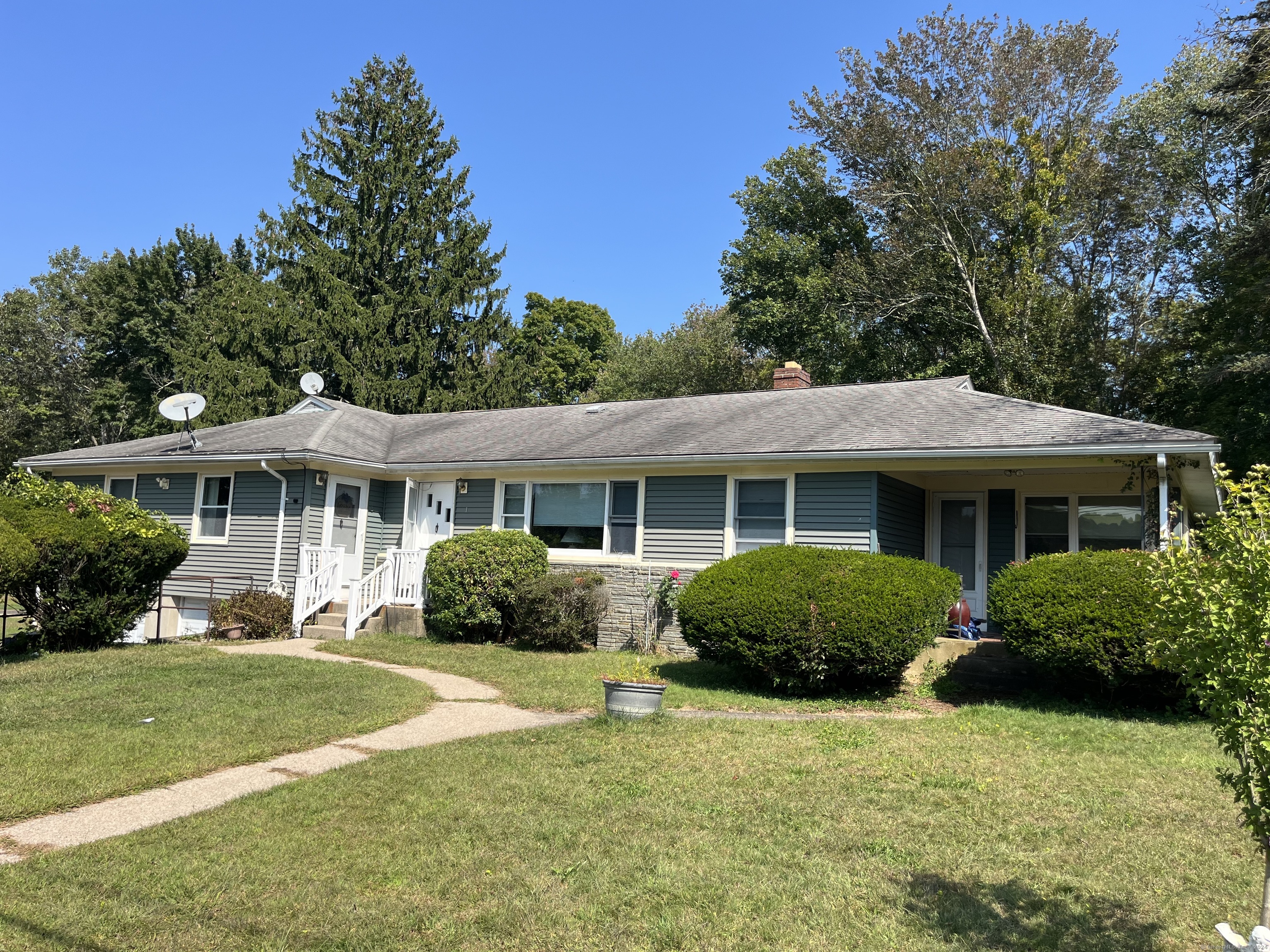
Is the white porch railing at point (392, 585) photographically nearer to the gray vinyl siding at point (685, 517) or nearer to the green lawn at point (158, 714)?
the green lawn at point (158, 714)

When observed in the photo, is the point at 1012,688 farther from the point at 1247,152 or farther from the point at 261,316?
the point at 261,316

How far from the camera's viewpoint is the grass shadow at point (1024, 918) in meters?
3.71

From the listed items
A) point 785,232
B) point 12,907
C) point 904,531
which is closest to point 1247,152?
point 785,232

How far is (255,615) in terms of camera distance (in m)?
14.4

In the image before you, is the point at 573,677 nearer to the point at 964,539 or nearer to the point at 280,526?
the point at 964,539

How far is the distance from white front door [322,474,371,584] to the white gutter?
1.77 feet

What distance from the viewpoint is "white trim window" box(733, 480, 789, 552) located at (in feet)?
43.0

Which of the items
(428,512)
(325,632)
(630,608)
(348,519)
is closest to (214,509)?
(348,519)

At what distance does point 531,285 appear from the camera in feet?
148

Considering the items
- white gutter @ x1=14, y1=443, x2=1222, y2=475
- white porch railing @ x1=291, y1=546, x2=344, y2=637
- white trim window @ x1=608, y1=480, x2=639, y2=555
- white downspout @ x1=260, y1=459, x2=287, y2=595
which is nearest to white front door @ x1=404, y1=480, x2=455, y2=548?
white gutter @ x1=14, y1=443, x2=1222, y2=475

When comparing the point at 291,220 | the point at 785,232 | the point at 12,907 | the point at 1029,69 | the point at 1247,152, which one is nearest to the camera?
the point at 12,907

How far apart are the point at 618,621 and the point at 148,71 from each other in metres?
11.4

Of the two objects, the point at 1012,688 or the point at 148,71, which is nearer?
the point at 1012,688

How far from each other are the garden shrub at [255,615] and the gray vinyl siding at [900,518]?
975cm
